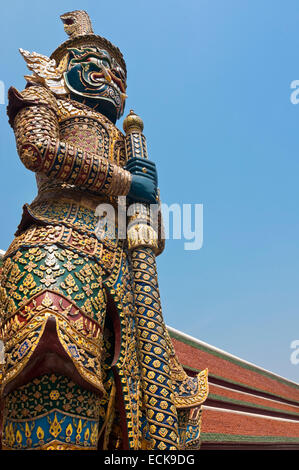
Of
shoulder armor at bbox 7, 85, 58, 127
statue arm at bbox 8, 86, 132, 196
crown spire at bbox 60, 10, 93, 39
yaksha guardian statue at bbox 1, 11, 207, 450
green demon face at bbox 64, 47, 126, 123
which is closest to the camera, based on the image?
yaksha guardian statue at bbox 1, 11, 207, 450

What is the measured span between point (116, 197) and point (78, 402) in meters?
1.47

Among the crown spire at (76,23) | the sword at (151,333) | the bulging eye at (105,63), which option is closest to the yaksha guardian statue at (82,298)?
the sword at (151,333)

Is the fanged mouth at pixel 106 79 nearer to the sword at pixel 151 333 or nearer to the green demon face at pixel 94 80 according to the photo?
the green demon face at pixel 94 80

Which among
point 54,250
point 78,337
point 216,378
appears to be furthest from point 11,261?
point 216,378

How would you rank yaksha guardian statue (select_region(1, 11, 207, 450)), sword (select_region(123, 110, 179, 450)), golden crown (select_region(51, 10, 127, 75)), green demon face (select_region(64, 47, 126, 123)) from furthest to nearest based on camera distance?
golden crown (select_region(51, 10, 127, 75)) < green demon face (select_region(64, 47, 126, 123)) < sword (select_region(123, 110, 179, 450)) < yaksha guardian statue (select_region(1, 11, 207, 450))

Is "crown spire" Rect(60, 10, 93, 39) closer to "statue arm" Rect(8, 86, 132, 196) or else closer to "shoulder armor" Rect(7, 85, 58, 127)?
"shoulder armor" Rect(7, 85, 58, 127)

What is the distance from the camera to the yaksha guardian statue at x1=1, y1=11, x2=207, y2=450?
178 centimetres

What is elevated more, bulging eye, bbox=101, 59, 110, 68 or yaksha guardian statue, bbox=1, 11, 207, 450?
bulging eye, bbox=101, 59, 110, 68

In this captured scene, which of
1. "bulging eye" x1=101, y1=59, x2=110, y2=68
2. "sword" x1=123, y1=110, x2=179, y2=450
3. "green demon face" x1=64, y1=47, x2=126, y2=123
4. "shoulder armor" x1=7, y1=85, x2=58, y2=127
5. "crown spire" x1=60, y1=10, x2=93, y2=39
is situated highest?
"crown spire" x1=60, y1=10, x2=93, y2=39

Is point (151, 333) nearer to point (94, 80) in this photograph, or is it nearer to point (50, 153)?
point (50, 153)

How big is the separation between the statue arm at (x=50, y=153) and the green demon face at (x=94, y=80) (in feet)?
1.80

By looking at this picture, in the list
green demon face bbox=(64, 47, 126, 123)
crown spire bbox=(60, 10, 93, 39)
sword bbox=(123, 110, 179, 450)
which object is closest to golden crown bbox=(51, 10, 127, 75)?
crown spire bbox=(60, 10, 93, 39)

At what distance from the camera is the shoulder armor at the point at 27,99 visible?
257cm
